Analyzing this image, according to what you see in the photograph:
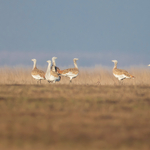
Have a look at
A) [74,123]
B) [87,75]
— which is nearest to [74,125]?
[74,123]

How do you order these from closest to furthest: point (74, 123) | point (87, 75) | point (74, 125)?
1. point (74, 125)
2. point (74, 123)
3. point (87, 75)

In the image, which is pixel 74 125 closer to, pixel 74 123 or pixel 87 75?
pixel 74 123

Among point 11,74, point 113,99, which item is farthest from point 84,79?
point 113,99

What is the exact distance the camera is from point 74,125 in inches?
224

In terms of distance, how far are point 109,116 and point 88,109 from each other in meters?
0.87

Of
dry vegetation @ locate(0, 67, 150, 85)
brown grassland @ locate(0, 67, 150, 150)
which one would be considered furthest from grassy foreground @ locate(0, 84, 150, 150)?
dry vegetation @ locate(0, 67, 150, 85)

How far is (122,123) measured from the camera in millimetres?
5891

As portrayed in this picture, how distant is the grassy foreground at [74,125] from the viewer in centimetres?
468

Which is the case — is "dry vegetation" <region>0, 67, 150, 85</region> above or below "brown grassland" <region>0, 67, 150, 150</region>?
above

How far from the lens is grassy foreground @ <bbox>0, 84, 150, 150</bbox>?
468 centimetres

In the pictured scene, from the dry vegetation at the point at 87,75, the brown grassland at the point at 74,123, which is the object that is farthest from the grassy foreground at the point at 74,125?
the dry vegetation at the point at 87,75

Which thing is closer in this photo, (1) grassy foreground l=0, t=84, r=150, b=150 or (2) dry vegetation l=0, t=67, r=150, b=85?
(1) grassy foreground l=0, t=84, r=150, b=150

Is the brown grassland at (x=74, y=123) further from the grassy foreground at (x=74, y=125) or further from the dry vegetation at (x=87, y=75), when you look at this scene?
the dry vegetation at (x=87, y=75)

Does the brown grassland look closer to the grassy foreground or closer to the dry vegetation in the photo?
the grassy foreground
